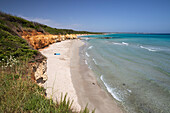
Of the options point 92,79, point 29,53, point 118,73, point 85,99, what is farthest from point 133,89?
point 29,53

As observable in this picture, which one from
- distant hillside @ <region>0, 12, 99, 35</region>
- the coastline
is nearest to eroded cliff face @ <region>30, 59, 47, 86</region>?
the coastline

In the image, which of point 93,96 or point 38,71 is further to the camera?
point 93,96

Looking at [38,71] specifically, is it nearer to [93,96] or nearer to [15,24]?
[93,96]

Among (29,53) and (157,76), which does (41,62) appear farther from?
(157,76)

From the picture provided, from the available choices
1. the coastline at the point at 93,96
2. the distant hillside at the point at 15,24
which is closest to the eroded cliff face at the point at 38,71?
the coastline at the point at 93,96

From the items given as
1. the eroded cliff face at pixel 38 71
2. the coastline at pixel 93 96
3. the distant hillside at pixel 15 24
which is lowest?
the coastline at pixel 93 96

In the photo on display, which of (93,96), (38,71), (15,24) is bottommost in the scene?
(93,96)

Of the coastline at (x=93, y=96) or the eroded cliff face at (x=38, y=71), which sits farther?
the coastline at (x=93, y=96)

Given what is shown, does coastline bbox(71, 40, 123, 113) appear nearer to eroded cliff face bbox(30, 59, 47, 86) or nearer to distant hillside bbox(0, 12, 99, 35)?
eroded cliff face bbox(30, 59, 47, 86)

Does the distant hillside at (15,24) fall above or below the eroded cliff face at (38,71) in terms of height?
above

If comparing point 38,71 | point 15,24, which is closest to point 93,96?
point 38,71

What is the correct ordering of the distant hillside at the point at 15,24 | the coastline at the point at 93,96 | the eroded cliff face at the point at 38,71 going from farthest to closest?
the distant hillside at the point at 15,24 → the coastline at the point at 93,96 → the eroded cliff face at the point at 38,71

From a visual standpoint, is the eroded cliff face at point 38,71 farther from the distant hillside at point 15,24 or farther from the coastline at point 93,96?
the distant hillside at point 15,24

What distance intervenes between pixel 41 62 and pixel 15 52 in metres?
1.50
